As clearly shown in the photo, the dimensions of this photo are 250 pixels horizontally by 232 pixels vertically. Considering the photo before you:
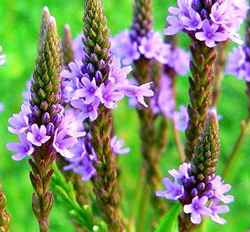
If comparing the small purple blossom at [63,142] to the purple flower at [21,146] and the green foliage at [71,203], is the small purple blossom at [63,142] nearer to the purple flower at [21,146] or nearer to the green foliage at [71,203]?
the purple flower at [21,146]

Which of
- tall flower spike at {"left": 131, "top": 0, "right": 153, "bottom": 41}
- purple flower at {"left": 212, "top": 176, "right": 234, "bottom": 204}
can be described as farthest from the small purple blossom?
tall flower spike at {"left": 131, "top": 0, "right": 153, "bottom": 41}

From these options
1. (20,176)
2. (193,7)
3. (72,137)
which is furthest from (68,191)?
(20,176)

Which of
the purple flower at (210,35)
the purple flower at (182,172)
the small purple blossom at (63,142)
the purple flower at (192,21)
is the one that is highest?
the purple flower at (192,21)

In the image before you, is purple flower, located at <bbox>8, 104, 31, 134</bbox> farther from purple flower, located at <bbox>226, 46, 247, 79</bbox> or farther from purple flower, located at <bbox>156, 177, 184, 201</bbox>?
purple flower, located at <bbox>226, 46, 247, 79</bbox>

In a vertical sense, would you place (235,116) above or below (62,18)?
below

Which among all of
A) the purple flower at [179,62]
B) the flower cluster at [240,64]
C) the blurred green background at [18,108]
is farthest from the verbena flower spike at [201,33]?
the blurred green background at [18,108]

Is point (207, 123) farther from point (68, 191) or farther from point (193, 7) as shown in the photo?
point (68, 191)
